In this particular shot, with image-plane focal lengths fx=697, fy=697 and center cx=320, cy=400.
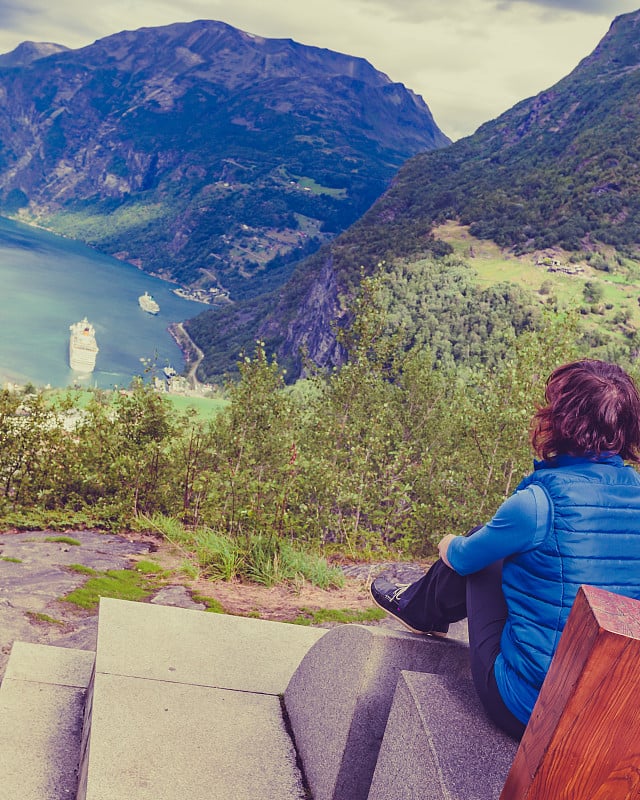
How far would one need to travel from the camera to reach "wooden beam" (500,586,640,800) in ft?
3.74

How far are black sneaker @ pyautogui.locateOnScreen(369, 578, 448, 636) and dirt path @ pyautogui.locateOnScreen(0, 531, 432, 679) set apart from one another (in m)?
2.38

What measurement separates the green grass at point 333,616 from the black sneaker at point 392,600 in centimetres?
257

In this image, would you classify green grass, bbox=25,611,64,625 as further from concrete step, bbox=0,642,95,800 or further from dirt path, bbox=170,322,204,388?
dirt path, bbox=170,322,204,388

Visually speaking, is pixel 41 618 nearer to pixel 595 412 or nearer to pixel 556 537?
pixel 556 537

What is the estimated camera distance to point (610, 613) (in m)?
1.16

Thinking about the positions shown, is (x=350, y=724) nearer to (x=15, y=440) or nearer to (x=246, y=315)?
(x=15, y=440)

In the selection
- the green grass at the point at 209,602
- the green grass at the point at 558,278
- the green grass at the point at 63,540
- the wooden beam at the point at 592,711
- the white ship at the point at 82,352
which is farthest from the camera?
the white ship at the point at 82,352

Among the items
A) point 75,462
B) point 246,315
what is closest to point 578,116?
A: point 246,315

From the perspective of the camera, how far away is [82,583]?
20.6 feet

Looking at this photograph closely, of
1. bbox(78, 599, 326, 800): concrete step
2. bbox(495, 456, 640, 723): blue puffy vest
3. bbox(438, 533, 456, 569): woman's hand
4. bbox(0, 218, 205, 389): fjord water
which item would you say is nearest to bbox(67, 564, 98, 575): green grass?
bbox(78, 599, 326, 800): concrete step

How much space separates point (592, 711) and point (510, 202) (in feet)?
479

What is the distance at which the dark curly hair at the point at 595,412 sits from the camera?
2.31 meters

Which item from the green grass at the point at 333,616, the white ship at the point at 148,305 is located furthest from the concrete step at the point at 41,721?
the white ship at the point at 148,305

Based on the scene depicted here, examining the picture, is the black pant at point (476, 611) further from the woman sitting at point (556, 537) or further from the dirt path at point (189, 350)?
the dirt path at point (189, 350)
